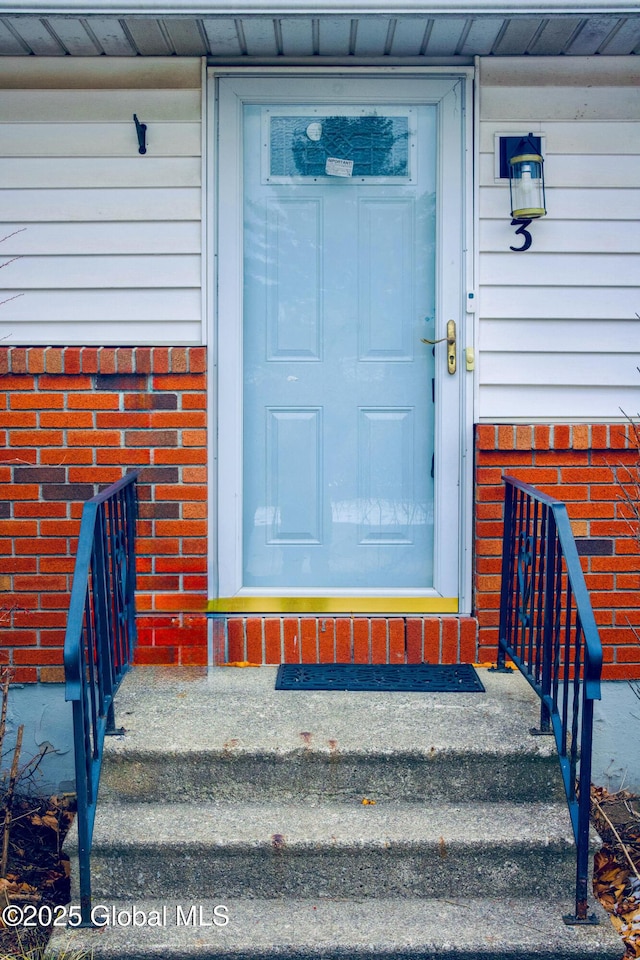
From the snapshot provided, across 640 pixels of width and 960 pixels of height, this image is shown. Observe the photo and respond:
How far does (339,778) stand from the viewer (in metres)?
3.05

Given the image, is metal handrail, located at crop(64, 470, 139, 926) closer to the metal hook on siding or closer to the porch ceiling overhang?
the metal hook on siding

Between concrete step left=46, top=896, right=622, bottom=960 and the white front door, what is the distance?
4.59ft

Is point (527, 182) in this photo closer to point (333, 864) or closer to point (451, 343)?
point (451, 343)

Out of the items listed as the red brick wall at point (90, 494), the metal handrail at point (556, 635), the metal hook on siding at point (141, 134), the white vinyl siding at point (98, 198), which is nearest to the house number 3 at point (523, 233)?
the metal handrail at point (556, 635)

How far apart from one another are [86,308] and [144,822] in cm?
208

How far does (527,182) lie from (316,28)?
104cm

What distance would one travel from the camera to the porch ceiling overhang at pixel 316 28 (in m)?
3.28

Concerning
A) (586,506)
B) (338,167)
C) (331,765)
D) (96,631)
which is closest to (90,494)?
(96,631)

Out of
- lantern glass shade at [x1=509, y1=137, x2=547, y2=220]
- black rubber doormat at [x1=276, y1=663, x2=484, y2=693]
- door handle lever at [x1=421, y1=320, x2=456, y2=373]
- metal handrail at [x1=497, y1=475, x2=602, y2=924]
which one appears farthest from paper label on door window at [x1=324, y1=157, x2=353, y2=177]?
black rubber doormat at [x1=276, y1=663, x2=484, y2=693]

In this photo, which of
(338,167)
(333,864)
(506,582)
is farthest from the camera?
(338,167)

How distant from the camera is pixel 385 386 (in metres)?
4.00

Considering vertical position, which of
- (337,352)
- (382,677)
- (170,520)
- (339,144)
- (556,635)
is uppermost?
(339,144)

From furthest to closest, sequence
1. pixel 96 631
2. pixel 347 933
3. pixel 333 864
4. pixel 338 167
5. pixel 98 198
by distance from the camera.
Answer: pixel 338 167 → pixel 98 198 → pixel 96 631 → pixel 333 864 → pixel 347 933

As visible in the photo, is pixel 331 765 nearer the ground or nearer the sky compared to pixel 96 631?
nearer the ground
